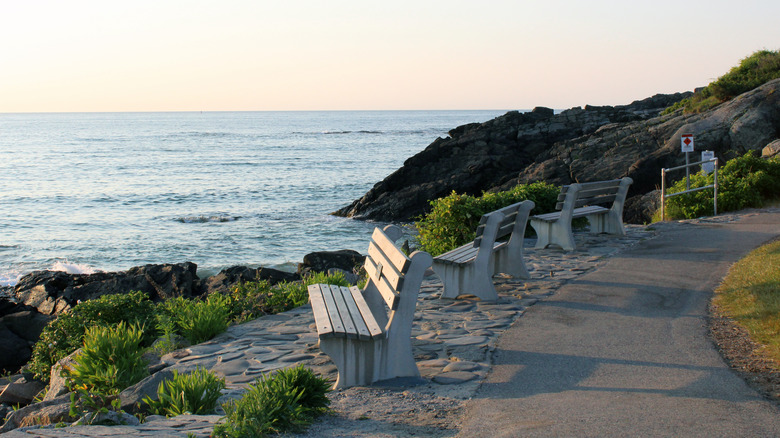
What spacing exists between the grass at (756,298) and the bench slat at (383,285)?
2892mm

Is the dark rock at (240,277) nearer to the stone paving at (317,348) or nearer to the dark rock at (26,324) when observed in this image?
the dark rock at (26,324)

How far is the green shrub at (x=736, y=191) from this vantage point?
14625mm

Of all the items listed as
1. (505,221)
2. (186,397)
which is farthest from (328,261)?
(186,397)

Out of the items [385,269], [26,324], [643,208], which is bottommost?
[26,324]

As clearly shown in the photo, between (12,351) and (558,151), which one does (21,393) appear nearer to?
(12,351)

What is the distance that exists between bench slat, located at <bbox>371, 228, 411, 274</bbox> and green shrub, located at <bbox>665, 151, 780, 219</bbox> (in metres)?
10.6

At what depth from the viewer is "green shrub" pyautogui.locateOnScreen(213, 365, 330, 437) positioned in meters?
3.65

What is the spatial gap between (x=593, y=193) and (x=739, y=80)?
61.0ft

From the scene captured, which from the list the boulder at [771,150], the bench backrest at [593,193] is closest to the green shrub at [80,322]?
the bench backrest at [593,193]

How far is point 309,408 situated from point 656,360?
110 inches

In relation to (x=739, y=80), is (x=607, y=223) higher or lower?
lower

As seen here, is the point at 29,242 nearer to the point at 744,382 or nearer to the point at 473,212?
the point at 473,212

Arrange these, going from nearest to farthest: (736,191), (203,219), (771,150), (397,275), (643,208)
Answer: (397,275) < (736,191) < (643,208) < (771,150) < (203,219)

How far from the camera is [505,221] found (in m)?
8.08
